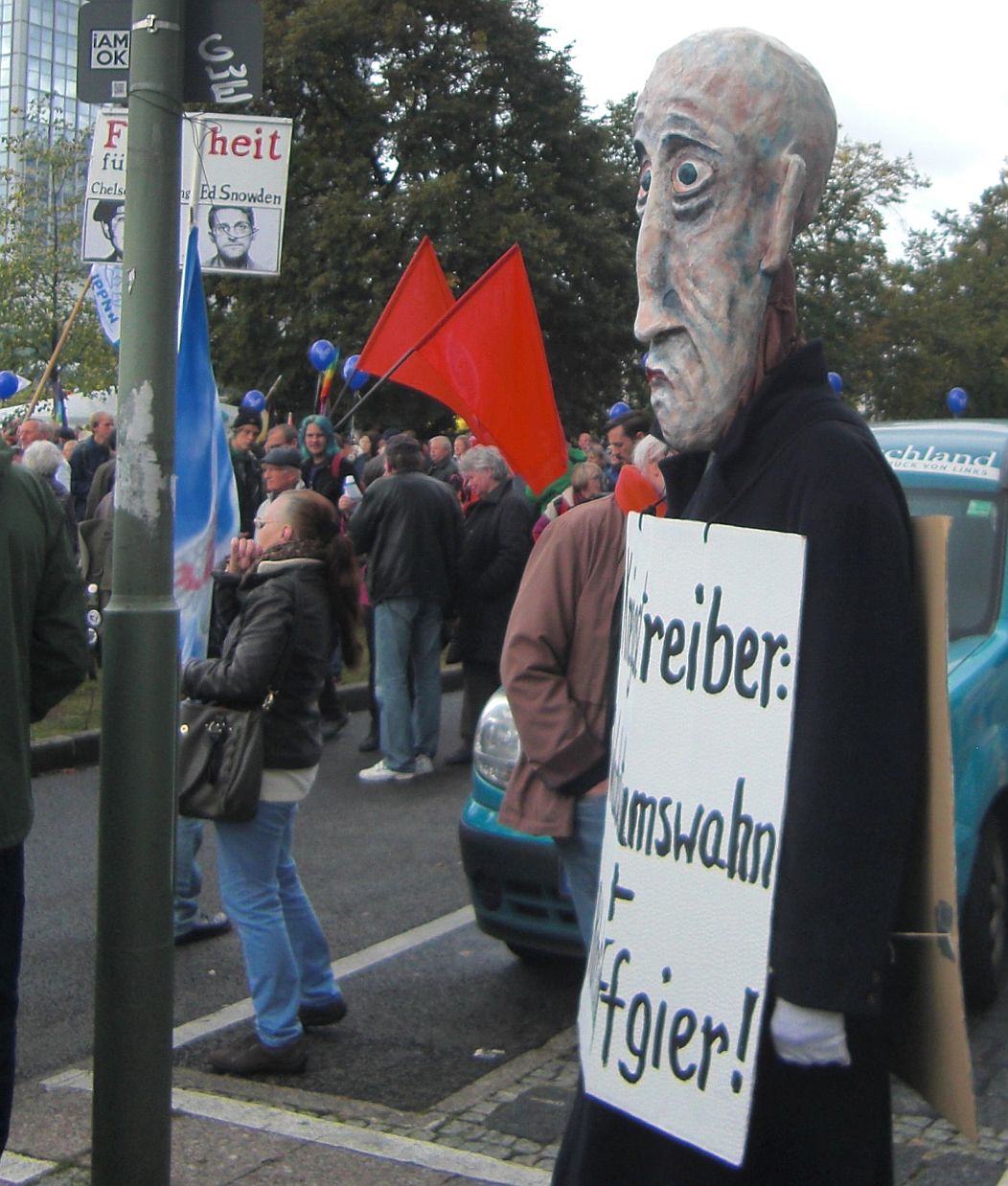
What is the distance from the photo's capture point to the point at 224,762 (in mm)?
4578

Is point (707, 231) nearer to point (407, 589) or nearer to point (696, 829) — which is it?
point (696, 829)

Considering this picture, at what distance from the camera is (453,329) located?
7156mm

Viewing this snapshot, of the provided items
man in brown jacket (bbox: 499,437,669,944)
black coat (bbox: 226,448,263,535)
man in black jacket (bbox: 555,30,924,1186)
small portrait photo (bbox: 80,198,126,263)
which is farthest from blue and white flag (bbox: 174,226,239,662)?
black coat (bbox: 226,448,263,535)

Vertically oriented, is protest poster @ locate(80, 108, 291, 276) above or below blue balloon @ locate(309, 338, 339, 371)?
above

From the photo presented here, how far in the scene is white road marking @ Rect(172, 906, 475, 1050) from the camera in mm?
4992

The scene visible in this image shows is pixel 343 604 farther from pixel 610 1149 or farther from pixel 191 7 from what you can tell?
pixel 610 1149

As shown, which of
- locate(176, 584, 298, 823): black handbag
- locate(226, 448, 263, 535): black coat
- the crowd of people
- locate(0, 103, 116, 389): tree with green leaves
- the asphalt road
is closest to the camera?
locate(176, 584, 298, 823): black handbag

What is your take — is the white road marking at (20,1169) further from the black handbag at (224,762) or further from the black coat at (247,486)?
the black coat at (247,486)

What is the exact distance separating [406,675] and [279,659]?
15.1 feet

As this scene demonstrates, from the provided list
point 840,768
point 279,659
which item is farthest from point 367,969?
point 840,768

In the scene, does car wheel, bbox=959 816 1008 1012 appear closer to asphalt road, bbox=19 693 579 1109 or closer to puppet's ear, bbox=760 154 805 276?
asphalt road, bbox=19 693 579 1109

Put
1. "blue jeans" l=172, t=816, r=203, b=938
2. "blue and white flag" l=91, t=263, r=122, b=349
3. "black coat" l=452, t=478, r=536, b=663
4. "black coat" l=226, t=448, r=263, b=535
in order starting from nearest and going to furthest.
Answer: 1. "blue jeans" l=172, t=816, r=203, b=938
2. "blue and white flag" l=91, t=263, r=122, b=349
3. "black coat" l=452, t=478, r=536, b=663
4. "black coat" l=226, t=448, r=263, b=535

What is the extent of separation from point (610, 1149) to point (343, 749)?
26.4 feet

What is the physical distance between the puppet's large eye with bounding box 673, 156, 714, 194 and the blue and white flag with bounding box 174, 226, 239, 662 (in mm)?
3122
